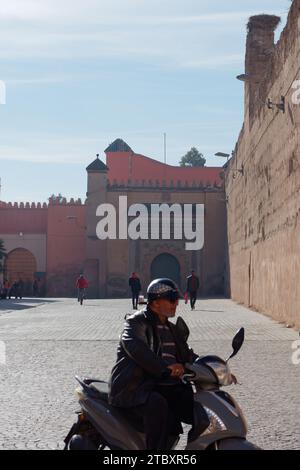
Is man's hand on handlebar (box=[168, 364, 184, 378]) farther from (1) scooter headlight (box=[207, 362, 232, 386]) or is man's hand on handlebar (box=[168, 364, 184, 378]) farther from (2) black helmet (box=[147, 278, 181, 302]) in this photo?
(2) black helmet (box=[147, 278, 181, 302])

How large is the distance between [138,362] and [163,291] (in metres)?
0.46

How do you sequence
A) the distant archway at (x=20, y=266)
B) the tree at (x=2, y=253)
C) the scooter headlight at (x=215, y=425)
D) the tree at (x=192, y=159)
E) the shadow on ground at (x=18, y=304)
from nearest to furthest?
the scooter headlight at (x=215, y=425)
the shadow on ground at (x=18, y=304)
the tree at (x=2, y=253)
the distant archway at (x=20, y=266)
the tree at (x=192, y=159)

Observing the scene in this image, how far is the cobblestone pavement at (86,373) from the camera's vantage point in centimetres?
731

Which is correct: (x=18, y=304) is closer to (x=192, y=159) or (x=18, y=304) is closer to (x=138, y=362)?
(x=138, y=362)

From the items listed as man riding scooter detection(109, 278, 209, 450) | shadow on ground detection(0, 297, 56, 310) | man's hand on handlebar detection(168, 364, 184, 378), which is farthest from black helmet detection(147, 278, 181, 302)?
shadow on ground detection(0, 297, 56, 310)

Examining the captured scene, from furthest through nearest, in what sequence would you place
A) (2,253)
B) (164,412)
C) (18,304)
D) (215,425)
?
(2,253) < (18,304) < (164,412) < (215,425)

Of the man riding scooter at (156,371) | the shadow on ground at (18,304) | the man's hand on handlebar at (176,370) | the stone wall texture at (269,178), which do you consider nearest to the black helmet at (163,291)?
the man riding scooter at (156,371)

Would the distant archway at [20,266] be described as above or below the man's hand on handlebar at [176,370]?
above

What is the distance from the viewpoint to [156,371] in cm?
490

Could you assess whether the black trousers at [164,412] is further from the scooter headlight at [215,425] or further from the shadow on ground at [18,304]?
the shadow on ground at [18,304]

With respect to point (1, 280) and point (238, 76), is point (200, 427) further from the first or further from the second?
point (1, 280)

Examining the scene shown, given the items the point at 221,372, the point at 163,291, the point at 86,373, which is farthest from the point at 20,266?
the point at 221,372

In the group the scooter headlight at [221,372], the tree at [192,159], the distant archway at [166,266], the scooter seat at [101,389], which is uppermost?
the tree at [192,159]

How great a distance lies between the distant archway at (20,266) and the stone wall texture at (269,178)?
755 inches
